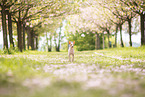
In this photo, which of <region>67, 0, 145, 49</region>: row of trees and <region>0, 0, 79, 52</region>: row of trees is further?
<region>67, 0, 145, 49</region>: row of trees

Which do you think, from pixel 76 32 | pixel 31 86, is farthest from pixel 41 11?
pixel 76 32

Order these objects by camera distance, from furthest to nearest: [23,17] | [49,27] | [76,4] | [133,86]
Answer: [49,27] → [76,4] → [23,17] → [133,86]

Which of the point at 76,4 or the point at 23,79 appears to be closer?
the point at 23,79

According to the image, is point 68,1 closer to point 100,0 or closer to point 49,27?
point 100,0

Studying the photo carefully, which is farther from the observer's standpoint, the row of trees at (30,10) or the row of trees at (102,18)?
the row of trees at (102,18)

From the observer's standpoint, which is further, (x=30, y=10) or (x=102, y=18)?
(x=102, y=18)

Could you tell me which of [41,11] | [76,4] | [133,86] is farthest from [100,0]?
[133,86]

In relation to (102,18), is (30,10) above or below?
below

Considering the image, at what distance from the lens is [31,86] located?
3631 mm

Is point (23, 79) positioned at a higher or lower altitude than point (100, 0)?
lower

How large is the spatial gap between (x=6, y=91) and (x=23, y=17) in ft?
76.6

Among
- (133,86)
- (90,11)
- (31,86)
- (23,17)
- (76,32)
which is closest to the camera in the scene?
(31,86)

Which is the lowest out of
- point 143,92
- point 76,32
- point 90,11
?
point 143,92

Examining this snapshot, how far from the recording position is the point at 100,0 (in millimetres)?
29516
